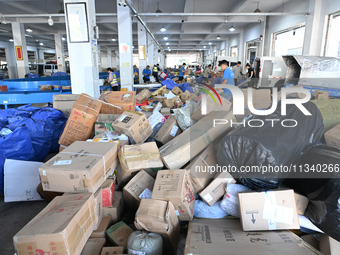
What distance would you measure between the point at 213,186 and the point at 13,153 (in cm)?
261

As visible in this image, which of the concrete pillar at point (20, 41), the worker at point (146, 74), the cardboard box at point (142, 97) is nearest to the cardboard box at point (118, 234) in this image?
the cardboard box at point (142, 97)

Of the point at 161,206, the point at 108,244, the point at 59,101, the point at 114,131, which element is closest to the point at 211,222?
the point at 161,206

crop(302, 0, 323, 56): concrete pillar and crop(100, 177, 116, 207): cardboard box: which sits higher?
crop(302, 0, 323, 56): concrete pillar

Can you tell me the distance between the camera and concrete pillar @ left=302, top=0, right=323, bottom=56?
7.92m

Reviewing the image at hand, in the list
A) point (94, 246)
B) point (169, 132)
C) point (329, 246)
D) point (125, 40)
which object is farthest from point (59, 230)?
point (125, 40)

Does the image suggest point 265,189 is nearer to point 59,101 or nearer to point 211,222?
point 211,222

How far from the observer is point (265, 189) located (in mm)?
1867

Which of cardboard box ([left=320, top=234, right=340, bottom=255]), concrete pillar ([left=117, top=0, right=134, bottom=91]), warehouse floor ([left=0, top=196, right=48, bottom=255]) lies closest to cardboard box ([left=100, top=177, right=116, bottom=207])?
warehouse floor ([left=0, top=196, right=48, bottom=255])

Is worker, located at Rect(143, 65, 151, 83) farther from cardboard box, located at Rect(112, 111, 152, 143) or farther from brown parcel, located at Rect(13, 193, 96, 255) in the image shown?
brown parcel, located at Rect(13, 193, 96, 255)

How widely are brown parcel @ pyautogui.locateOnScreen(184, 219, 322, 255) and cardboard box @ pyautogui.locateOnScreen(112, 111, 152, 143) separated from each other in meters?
1.39

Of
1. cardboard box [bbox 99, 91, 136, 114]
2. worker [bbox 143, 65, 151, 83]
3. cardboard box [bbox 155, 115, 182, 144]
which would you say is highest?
worker [bbox 143, 65, 151, 83]

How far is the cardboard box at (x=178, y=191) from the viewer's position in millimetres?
1827

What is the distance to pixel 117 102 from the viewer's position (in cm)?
402

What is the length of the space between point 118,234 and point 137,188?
1.51 feet
